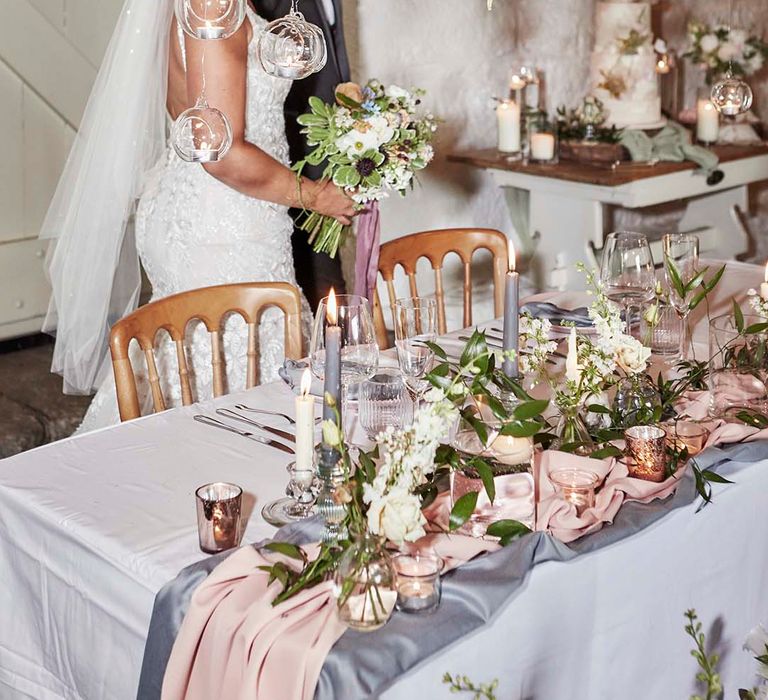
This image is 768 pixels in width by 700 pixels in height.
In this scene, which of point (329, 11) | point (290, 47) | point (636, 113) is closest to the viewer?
point (290, 47)

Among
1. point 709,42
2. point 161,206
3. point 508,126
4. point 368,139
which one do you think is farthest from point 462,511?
point 709,42

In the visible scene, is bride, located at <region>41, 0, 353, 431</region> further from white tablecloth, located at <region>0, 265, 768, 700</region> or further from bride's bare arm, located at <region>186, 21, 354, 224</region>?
white tablecloth, located at <region>0, 265, 768, 700</region>

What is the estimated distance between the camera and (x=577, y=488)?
1623 millimetres

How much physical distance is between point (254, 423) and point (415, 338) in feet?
1.04

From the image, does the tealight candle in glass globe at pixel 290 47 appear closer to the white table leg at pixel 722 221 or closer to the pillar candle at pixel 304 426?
the pillar candle at pixel 304 426

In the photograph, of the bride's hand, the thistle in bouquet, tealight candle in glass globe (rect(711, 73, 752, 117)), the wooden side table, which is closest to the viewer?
tealight candle in glass globe (rect(711, 73, 752, 117))

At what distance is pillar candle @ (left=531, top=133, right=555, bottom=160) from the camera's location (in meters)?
4.46

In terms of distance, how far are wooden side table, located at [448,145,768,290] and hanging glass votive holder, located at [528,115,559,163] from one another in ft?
0.14

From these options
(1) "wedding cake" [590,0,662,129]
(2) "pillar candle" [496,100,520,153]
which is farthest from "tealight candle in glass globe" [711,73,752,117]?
(1) "wedding cake" [590,0,662,129]

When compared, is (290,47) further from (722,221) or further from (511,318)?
(722,221)

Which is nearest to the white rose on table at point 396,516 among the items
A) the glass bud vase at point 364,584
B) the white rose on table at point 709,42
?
the glass bud vase at point 364,584

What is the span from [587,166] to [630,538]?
9.90 ft

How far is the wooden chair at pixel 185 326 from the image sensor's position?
228 cm

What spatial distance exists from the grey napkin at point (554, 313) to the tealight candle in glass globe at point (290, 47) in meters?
0.70
